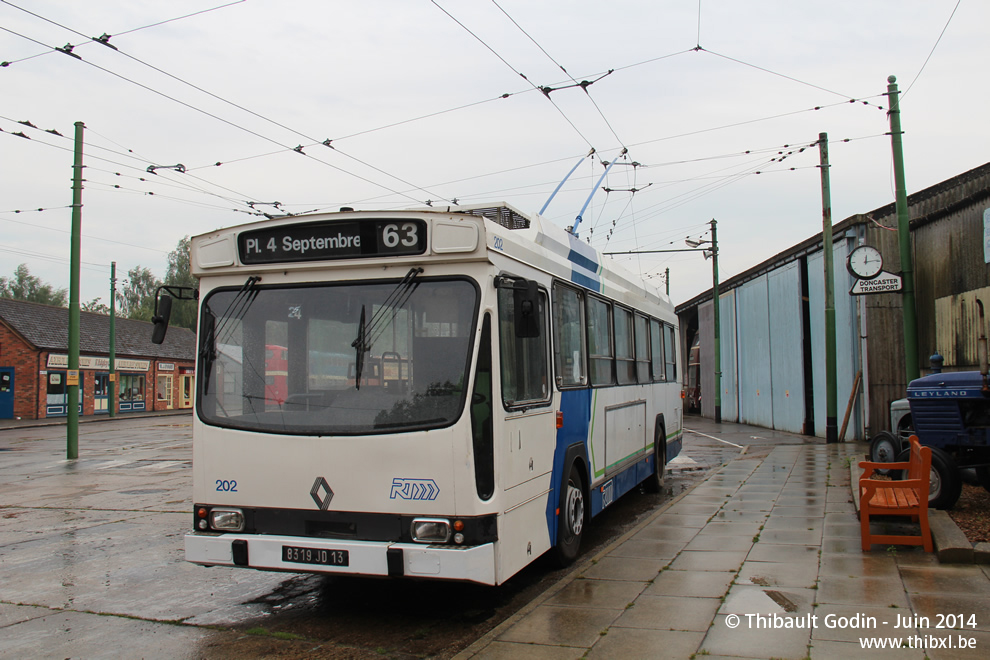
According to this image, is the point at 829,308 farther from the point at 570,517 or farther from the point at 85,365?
the point at 85,365

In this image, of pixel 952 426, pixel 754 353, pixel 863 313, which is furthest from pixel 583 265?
pixel 754 353

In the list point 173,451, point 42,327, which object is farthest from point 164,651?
point 42,327

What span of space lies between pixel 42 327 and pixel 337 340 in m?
45.4

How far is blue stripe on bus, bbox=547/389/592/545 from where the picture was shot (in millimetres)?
6922

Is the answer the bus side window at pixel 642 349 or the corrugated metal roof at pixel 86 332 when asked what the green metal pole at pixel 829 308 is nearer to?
the bus side window at pixel 642 349

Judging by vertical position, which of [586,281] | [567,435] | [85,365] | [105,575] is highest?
[586,281]

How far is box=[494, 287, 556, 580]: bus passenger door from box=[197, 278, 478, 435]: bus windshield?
1.39 feet

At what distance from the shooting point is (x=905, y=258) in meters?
13.4

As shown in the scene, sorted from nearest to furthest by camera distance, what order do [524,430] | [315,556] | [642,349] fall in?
[315,556]
[524,430]
[642,349]

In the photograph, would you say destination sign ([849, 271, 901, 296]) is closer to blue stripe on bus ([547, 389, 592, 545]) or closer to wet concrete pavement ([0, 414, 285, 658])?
blue stripe on bus ([547, 389, 592, 545])

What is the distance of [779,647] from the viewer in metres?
4.93

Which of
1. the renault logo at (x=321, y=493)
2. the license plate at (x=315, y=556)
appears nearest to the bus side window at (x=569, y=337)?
the renault logo at (x=321, y=493)

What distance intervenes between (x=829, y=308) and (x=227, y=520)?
718 inches

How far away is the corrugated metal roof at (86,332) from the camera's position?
43.4 metres
